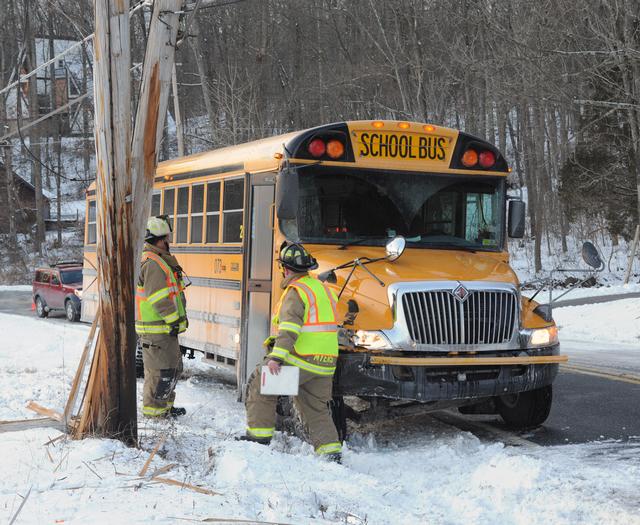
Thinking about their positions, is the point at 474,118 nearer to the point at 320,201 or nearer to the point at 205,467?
the point at 320,201

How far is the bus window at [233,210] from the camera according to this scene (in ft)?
29.8

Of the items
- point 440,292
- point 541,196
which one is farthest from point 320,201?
point 541,196

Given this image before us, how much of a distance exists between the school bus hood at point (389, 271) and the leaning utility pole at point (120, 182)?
175 cm

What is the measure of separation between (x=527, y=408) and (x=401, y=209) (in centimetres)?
213

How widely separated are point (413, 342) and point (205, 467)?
2010 millimetres

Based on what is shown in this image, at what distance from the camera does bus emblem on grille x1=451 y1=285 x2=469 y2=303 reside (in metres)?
7.18

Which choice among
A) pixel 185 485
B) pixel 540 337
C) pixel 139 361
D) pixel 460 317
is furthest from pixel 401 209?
pixel 139 361

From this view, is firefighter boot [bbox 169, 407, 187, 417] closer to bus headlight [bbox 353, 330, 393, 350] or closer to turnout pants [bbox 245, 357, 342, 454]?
turnout pants [bbox 245, 357, 342, 454]

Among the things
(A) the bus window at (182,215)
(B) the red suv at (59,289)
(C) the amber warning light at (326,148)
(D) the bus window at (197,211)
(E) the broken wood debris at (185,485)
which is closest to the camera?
(E) the broken wood debris at (185,485)

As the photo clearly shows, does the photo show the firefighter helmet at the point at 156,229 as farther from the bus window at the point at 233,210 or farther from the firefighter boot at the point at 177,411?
the firefighter boot at the point at 177,411

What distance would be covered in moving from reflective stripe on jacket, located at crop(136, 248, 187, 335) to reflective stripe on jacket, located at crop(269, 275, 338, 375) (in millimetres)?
1964

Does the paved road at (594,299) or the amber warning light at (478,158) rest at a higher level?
the amber warning light at (478,158)

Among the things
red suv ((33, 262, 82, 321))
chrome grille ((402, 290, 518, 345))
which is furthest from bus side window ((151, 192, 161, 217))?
red suv ((33, 262, 82, 321))

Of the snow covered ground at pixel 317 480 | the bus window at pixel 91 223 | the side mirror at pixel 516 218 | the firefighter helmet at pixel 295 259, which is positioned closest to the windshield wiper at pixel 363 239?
the firefighter helmet at pixel 295 259
